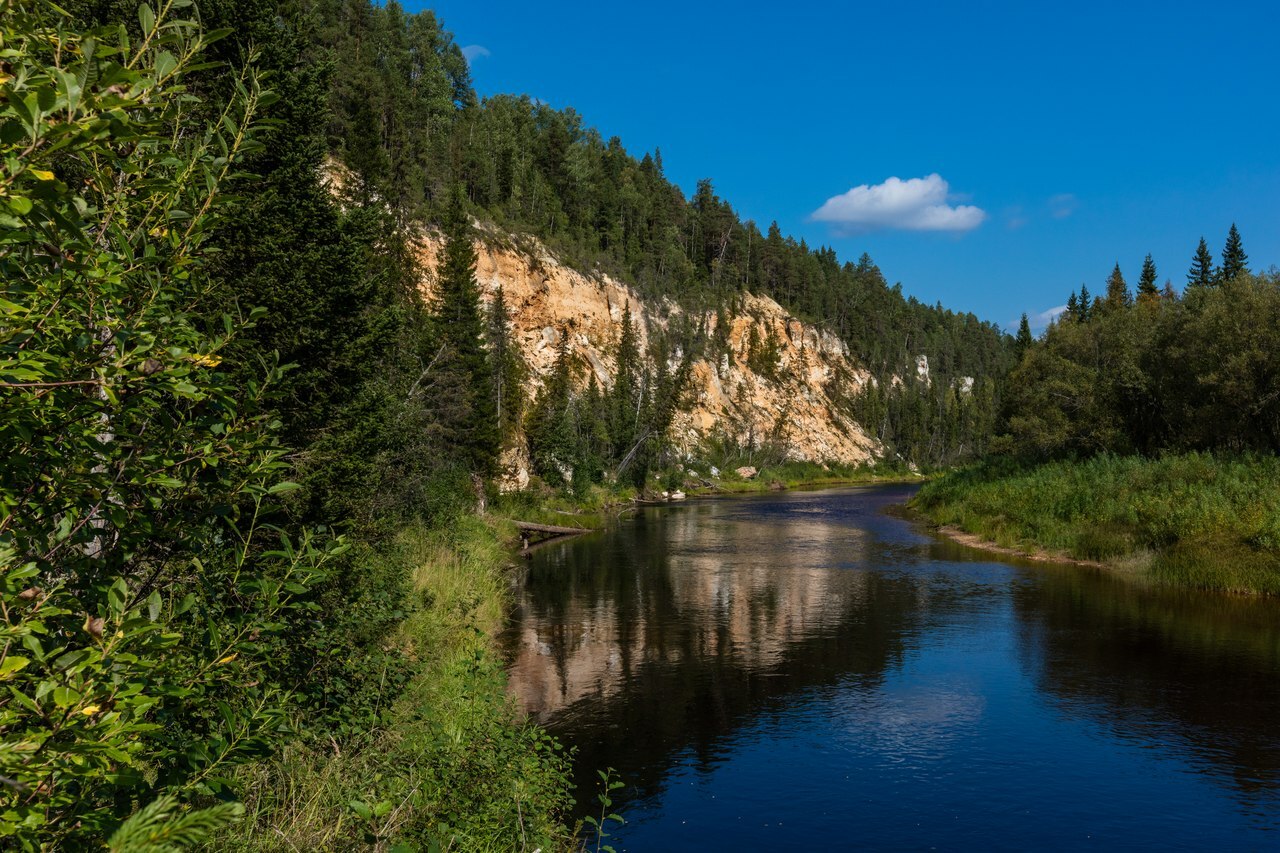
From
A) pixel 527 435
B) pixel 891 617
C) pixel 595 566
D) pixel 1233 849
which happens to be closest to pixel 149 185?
pixel 1233 849

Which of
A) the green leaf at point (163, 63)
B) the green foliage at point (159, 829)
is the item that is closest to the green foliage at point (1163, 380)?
the green leaf at point (163, 63)

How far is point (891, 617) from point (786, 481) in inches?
3002

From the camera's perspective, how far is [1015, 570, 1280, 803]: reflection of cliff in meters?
14.6

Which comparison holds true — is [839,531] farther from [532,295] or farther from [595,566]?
[532,295]

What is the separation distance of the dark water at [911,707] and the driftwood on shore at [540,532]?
40.0 feet

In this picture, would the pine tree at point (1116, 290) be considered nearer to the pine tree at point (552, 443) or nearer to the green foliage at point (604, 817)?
the pine tree at point (552, 443)

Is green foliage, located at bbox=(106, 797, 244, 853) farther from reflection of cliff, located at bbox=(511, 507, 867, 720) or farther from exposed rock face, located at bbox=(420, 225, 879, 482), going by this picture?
exposed rock face, located at bbox=(420, 225, 879, 482)

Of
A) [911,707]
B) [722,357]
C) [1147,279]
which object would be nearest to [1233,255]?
[1147,279]

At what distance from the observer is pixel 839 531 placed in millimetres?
47219

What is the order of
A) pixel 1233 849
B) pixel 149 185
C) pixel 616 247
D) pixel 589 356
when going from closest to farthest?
1. pixel 149 185
2. pixel 1233 849
3. pixel 589 356
4. pixel 616 247

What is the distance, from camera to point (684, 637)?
73.5ft

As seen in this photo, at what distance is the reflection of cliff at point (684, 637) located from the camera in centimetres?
1602

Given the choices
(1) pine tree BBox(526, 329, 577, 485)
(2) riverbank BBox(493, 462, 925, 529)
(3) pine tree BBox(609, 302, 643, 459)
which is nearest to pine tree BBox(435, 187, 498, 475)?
(2) riverbank BBox(493, 462, 925, 529)

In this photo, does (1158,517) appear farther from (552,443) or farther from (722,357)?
(722,357)
